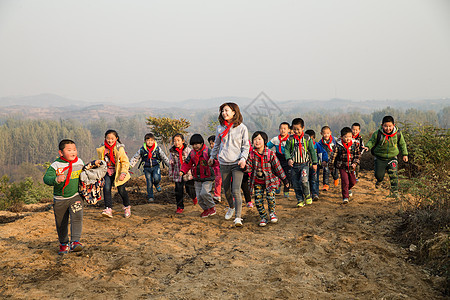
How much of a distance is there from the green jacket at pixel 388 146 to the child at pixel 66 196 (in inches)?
247

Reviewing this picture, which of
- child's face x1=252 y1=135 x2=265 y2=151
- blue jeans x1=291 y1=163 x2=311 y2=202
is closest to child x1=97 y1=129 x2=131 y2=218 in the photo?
child's face x1=252 y1=135 x2=265 y2=151

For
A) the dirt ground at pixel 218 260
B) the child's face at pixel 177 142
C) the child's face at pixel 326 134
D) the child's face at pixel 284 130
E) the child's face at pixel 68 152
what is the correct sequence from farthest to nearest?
the child's face at pixel 326 134, the child's face at pixel 284 130, the child's face at pixel 177 142, the child's face at pixel 68 152, the dirt ground at pixel 218 260

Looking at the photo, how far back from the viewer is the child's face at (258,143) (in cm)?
580

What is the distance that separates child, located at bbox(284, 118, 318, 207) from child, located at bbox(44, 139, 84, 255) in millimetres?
4456

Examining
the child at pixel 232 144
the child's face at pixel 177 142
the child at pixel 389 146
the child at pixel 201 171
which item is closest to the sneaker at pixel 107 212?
the child at pixel 201 171

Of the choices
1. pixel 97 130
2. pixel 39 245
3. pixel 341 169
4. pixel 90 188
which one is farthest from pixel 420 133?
pixel 97 130

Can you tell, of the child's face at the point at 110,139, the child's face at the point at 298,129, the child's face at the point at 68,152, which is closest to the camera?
the child's face at the point at 68,152

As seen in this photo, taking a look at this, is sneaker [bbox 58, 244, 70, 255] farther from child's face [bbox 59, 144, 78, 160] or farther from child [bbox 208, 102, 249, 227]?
child [bbox 208, 102, 249, 227]

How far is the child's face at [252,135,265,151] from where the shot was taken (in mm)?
5805

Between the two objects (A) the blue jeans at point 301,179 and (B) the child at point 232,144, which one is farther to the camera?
(A) the blue jeans at point 301,179

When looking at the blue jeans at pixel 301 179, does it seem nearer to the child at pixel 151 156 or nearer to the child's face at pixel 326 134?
the child's face at pixel 326 134

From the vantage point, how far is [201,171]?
6570mm

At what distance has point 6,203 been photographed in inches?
669

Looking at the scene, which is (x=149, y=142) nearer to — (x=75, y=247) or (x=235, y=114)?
(x=235, y=114)
